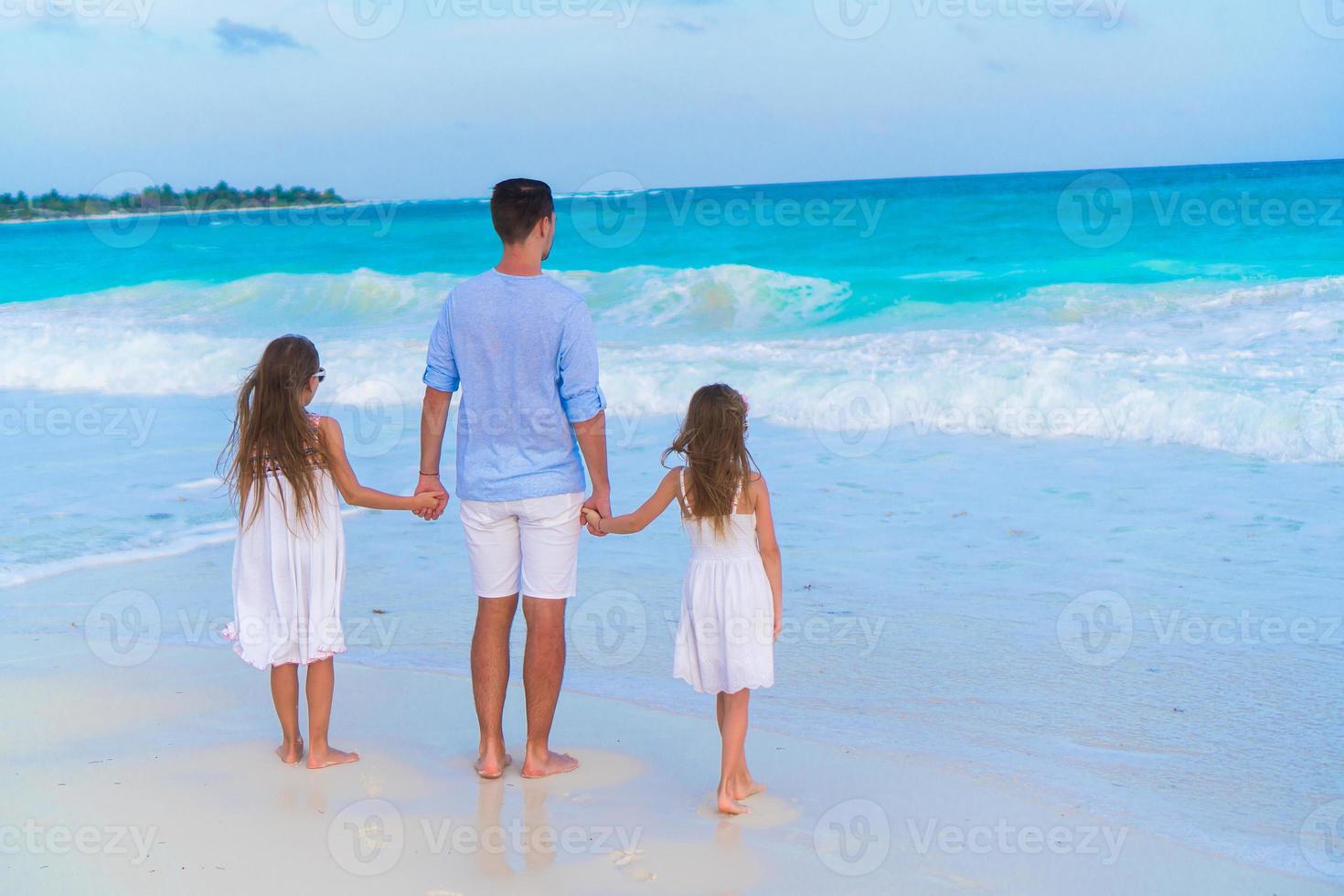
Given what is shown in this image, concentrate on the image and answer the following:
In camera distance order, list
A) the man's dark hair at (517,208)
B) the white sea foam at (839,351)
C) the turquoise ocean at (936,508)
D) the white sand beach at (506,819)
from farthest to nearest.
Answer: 1. the white sea foam at (839,351)
2. the turquoise ocean at (936,508)
3. the man's dark hair at (517,208)
4. the white sand beach at (506,819)

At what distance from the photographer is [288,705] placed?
11.7 feet

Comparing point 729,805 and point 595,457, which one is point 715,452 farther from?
point 729,805

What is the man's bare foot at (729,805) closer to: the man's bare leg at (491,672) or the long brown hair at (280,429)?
the man's bare leg at (491,672)

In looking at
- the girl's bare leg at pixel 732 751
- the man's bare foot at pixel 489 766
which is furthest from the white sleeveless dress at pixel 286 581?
the girl's bare leg at pixel 732 751

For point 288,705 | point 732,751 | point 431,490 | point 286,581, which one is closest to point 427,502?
point 431,490

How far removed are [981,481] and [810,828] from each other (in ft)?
14.6

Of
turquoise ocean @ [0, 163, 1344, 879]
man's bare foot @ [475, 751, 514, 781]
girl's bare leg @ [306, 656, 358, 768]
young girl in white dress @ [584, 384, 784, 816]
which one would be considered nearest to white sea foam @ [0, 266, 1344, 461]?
turquoise ocean @ [0, 163, 1344, 879]

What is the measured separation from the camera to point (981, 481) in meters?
7.30

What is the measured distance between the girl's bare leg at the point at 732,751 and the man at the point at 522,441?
0.52 metres

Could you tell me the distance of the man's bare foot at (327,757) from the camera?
354 centimetres

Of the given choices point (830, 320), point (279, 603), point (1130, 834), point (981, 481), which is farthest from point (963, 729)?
point (830, 320)

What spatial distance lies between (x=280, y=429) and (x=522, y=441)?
71cm

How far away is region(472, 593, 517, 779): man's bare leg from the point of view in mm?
3545

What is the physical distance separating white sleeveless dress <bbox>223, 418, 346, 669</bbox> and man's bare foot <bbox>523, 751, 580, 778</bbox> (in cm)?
65
